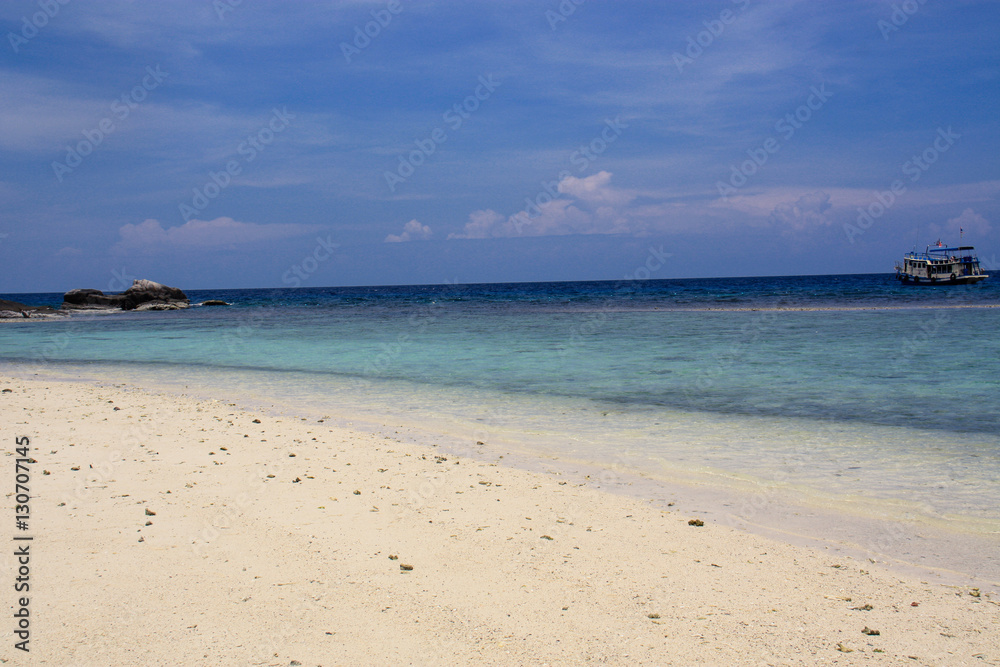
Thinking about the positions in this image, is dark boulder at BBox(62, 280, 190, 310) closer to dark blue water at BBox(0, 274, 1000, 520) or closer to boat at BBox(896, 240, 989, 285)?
dark blue water at BBox(0, 274, 1000, 520)

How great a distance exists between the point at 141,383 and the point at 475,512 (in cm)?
1221

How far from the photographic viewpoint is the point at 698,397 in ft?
38.3

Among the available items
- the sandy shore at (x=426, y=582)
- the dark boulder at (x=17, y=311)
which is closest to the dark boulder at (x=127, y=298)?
the dark boulder at (x=17, y=311)

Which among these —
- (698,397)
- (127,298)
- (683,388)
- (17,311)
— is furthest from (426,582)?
(127,298)

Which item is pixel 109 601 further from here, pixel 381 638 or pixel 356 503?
pixel 356 503

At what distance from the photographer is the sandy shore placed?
3434 mm

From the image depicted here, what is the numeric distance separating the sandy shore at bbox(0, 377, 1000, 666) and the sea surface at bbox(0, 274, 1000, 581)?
1.17m

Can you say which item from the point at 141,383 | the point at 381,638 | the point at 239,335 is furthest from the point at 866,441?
the point at 239,335

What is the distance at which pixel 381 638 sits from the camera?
11.5 ft

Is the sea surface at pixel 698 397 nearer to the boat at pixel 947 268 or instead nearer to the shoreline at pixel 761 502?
the shoreline at pixel 761 502

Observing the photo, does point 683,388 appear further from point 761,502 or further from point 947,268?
point 947,268

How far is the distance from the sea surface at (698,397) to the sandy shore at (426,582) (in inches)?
45.9

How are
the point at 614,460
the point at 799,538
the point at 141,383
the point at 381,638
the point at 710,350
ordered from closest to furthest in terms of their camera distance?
the point at 381,638 → the point at 799,538 → the point at 614,460 → the point at 141,383 → the point at 710,350

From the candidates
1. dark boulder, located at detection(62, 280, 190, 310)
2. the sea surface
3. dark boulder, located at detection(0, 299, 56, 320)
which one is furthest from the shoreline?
dark boulder, located at detection(62, 280, 190, 310)
